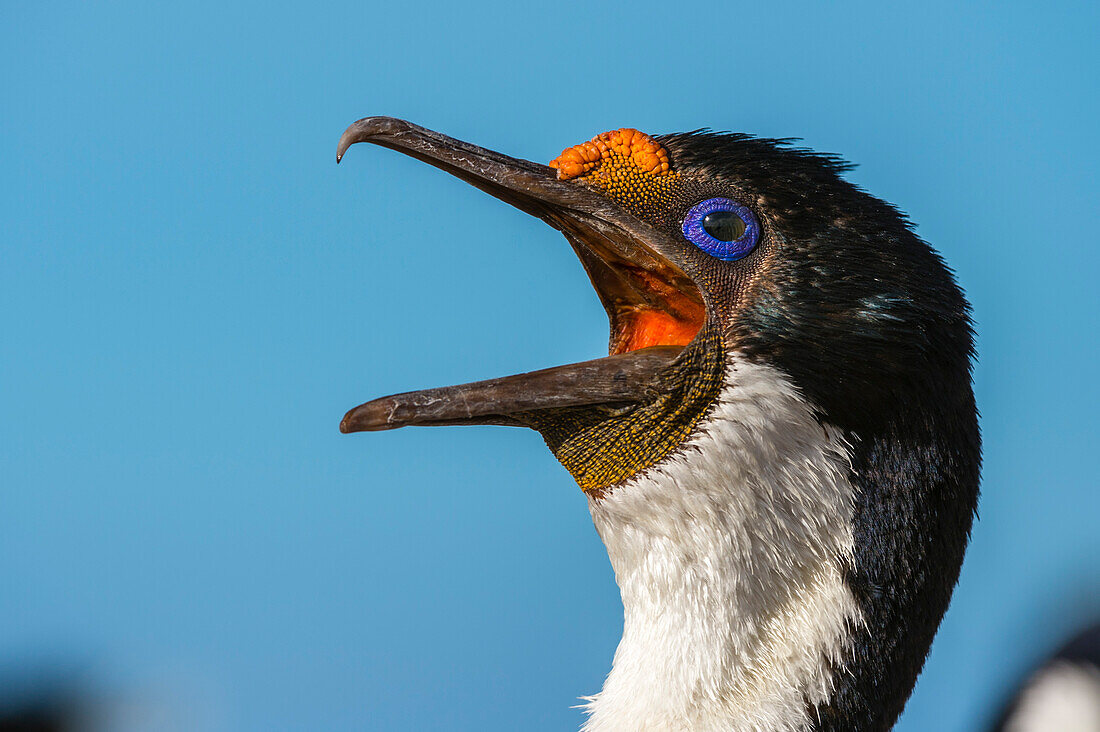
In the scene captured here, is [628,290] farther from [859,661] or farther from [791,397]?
[859,661]

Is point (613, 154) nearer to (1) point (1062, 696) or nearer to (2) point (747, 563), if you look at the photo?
(2) point (747, 563)

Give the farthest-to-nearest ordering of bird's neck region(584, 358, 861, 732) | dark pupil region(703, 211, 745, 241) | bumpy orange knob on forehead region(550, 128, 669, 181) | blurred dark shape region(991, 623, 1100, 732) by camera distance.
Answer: blurred dark shape region(991, 623, 1100, 732) → bumpy orange knob on forehead region(550, 128, 669, 181) → dark pupil region(703, 211, 745, 241) → bird's neck region(584, 358, 861, 732)

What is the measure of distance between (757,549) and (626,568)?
36 centimetres

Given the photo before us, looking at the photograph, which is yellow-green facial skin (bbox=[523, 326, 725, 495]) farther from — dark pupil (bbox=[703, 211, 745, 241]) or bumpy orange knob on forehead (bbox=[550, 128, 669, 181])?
bumpy orange knob on forehead (bbox=[550, 128, 669, 181])

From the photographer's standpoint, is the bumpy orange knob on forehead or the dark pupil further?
the bumpy orange knob on forehead

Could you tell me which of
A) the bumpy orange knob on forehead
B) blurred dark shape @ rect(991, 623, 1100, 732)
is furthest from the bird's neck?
blurred dark shape @ rect(991, 623, 1100, 732)

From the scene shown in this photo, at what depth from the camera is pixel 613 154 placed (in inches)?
96.3

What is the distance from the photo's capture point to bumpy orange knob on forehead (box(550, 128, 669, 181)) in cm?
241

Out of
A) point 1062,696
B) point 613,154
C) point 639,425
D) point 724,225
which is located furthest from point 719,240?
point 1062,696

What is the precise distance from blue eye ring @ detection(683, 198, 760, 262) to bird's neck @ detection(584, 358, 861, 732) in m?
0.28

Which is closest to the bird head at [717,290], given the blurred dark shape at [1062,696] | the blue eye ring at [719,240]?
the blue eye ring at [719,240]

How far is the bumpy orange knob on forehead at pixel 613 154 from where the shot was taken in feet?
7.91

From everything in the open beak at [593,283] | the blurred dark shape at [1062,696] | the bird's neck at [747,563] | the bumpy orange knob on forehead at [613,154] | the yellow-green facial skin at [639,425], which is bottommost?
the blurred dark shape at [1062,696]

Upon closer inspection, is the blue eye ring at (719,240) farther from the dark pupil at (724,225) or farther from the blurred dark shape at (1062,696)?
the blurred dark shape at (1062,696)
